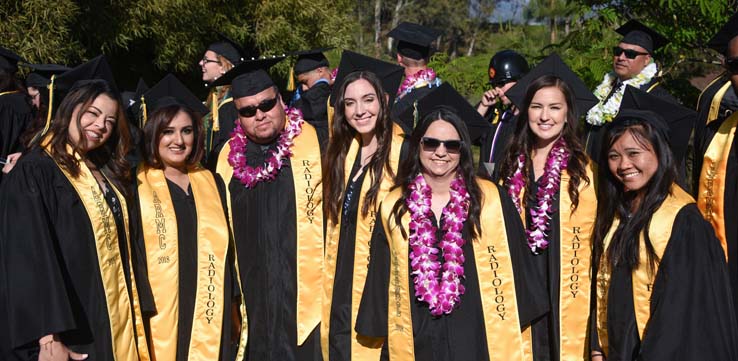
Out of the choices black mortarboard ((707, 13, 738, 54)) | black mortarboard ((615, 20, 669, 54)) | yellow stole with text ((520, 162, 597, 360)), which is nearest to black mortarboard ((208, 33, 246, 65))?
black mortarboard ((615, 20, 669, 54))

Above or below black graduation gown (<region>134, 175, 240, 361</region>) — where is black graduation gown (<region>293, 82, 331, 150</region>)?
above

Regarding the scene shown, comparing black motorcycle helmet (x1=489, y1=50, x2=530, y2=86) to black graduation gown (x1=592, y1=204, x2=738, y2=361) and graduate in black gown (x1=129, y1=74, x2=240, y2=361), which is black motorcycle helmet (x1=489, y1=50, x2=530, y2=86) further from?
black graduation gown (x1=592, y1=204, x2=738, y2=361)

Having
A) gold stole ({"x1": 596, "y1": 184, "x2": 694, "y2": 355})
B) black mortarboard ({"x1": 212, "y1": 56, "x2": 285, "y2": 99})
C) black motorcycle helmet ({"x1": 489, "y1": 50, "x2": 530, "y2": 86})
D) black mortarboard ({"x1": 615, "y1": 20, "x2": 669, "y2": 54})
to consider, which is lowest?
gold stole ({"x1": 596, "y1": 184, "x2": 694, "y2": 355})

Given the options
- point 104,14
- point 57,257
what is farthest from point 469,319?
point 104,14

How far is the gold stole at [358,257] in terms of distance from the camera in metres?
4.52

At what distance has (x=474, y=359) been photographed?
157 inches

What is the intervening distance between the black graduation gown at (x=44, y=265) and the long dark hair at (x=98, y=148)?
0.27ft

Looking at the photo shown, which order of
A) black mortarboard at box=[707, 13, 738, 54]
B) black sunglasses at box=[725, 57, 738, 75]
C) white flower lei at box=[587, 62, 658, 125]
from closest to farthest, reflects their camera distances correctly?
1. black sunglasses at box=[725, 57, 738, 75]
2. black mortarboard at box=[707, 13, 738, 54]
3. white flower lei at box=[587, 62, 658, 125]

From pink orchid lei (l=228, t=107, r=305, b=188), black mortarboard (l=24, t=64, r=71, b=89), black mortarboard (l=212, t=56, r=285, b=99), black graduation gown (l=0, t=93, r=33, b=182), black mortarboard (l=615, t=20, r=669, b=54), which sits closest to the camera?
pink orchid lei (l=228, t=107, r=305, b=188)

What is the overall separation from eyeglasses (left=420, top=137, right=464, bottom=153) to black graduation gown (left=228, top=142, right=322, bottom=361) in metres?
1.18

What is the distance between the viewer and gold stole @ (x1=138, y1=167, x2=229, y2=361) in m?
4.46

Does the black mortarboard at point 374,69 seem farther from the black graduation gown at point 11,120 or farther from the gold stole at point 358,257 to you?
the black graduation gown at point 11,120

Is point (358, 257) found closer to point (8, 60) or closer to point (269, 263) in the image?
point (269, 263)

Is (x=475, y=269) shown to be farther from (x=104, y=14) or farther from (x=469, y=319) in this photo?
(x=104, y=14)
